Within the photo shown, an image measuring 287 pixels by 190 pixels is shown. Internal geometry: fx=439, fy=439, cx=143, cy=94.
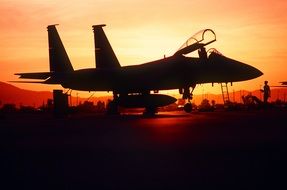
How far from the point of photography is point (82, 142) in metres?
10.2

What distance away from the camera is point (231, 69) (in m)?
25.9

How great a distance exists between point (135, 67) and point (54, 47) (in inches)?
327

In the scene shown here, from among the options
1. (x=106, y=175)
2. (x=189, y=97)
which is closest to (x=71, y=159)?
(x=106, y=175)

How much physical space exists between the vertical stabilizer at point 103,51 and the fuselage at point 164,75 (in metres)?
3.30

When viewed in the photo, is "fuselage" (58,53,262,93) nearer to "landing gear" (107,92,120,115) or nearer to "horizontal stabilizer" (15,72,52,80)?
"landing gear" (107,92,120,115)

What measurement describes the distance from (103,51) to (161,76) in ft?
25.5

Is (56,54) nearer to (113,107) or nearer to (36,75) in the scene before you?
(36,75)

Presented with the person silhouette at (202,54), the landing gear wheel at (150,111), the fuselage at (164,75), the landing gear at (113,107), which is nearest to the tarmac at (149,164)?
the fuselage at (164,75)

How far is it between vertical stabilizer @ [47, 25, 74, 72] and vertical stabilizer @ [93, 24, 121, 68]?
8.84 feet

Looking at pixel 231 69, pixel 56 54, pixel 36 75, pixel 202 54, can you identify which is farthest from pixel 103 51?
pixel 231 69

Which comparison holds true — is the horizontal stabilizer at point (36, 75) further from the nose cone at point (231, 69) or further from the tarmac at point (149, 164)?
the tarmac at point (149, 164)

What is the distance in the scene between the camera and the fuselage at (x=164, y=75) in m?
25.2

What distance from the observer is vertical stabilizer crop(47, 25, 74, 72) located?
33031mm

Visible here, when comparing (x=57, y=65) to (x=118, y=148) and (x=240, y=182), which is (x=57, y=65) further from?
(x=240, y=182)
